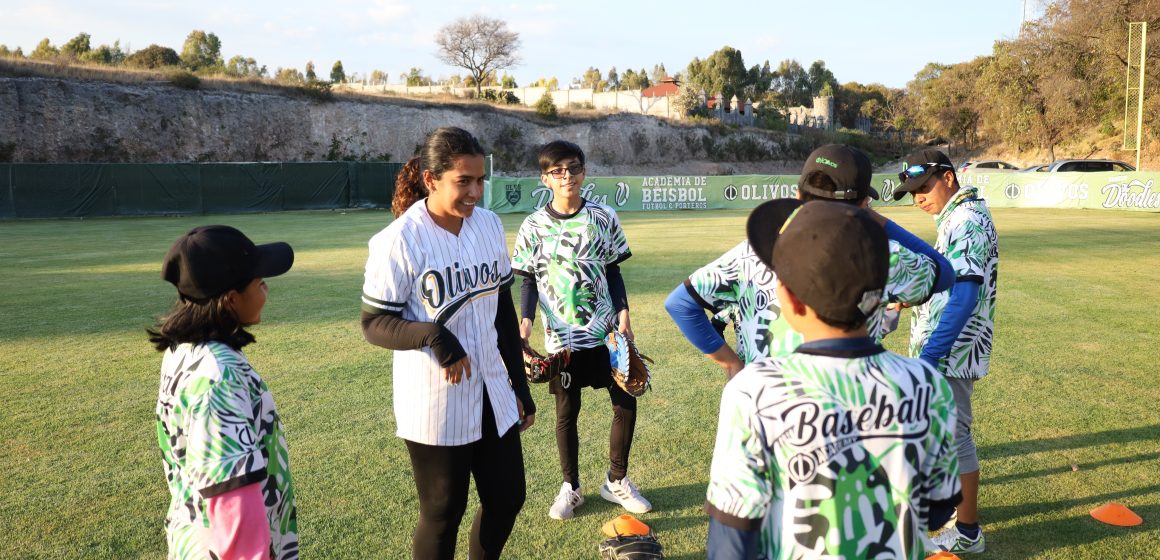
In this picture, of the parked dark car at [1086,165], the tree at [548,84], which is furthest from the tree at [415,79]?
the parked dark car at [1086,165]

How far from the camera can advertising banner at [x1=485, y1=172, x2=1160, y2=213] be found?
27.0 metres

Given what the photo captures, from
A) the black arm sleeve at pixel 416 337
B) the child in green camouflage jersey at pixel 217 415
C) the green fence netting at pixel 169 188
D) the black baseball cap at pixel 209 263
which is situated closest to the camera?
the child in green camouflage jersey at pixel 217 415

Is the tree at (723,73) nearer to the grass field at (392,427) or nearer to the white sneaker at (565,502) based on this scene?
the grass field at (392,427)

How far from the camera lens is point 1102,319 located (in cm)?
959

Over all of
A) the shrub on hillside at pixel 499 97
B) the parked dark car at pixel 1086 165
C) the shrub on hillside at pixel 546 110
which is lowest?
the parked dark car at pixel 1086 165

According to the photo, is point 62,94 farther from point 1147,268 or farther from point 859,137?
point 859,137

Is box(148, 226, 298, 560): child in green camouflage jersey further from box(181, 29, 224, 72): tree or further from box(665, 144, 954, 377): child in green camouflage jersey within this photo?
box(181, 29, 224, 72): tree

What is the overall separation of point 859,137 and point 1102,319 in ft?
265

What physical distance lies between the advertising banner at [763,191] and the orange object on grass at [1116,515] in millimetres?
24433

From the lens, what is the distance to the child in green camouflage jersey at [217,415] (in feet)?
7.24

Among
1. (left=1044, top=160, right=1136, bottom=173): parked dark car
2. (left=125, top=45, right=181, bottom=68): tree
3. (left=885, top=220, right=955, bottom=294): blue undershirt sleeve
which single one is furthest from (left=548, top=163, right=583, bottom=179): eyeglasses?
(left=125, top=45, right=181, bottom=68): tree

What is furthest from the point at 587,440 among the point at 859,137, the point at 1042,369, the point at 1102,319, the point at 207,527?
the point at 859,137

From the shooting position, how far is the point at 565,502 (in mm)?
4520

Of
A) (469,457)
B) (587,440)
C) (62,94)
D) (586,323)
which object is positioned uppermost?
(62,94)
